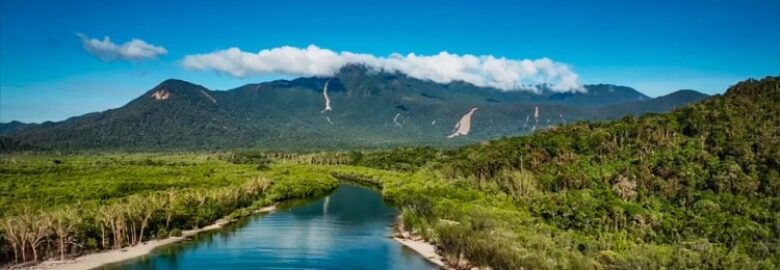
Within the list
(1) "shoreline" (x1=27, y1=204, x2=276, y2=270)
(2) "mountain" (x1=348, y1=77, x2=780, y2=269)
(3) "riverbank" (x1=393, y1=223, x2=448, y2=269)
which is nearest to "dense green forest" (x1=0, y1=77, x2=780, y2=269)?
(2) "mountain" (x1=348, y1=77, x2=780, y2=269)

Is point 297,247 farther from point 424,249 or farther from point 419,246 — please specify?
point 424,249

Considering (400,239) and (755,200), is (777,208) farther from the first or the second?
(400,239)

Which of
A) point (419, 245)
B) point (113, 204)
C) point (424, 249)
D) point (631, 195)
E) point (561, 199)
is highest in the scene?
point (113, 204)

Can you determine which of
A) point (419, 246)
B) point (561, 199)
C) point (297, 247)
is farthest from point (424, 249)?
point (561, 199)

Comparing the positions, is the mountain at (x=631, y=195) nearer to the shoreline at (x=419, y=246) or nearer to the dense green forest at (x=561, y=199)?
the dense green forest at (x=561, y=199)

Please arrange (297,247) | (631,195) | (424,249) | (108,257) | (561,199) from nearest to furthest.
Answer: (108,257)
(424,249)
(297,247)
(561,199)
(631,195)

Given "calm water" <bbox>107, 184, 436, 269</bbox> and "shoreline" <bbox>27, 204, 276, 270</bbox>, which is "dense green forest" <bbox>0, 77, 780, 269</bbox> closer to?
"shoreline" <bbox>27, 204, 276, 270</bbox>

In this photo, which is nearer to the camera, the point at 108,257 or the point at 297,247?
the point at 108,257
